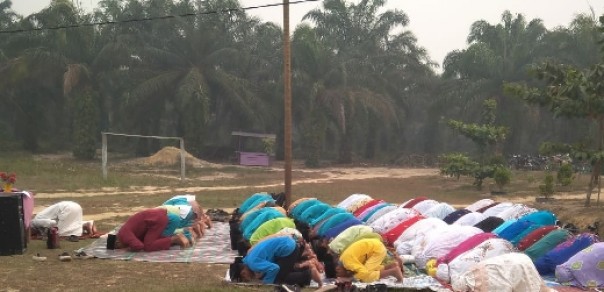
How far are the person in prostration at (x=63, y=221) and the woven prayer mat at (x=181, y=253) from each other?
610 mm

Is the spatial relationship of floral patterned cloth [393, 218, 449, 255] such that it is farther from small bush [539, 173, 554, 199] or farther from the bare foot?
small bush [539, 173, 554, 199]

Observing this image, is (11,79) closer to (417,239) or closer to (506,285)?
(417,239)

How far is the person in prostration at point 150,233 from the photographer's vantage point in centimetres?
973

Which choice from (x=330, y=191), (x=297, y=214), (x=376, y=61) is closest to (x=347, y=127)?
(x=376, y=61)

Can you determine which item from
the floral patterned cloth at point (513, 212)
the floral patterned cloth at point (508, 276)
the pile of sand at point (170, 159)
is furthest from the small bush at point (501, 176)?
the floral patterned cloth at point (508, 276)

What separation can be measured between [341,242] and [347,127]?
26.6 meters

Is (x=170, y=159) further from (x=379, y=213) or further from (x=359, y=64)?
(x=379, y=213)

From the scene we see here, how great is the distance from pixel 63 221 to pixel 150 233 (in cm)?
219

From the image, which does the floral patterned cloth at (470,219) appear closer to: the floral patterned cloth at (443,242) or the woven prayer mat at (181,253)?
the floral patterned cloth at (443,242)

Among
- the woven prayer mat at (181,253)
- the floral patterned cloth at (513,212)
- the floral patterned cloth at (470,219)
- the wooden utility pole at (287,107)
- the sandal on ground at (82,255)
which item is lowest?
the woven prayer mat at (181,253)

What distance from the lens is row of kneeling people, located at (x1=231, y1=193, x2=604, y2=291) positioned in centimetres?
744

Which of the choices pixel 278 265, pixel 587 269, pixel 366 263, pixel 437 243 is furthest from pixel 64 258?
pixel 587 269

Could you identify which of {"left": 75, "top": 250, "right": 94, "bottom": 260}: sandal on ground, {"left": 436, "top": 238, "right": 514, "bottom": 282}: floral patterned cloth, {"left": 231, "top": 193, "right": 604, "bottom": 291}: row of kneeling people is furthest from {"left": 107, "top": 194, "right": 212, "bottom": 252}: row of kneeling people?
{"left": 436, "top": 238, "right": 514, "bottom": 282}: floral patterned cloth

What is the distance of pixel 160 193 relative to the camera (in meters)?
20.0
